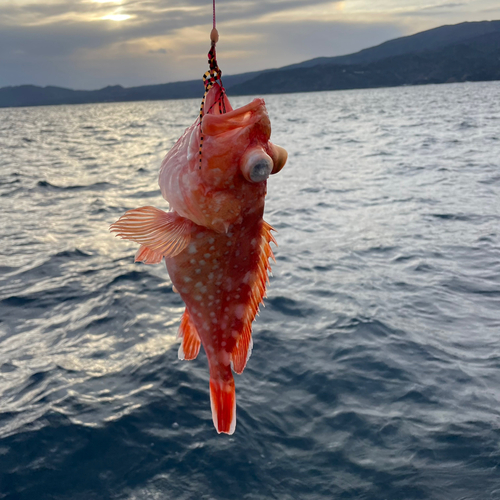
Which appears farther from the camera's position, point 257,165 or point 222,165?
point 222,165

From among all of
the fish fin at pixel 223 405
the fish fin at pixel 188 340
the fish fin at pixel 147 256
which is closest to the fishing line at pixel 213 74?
the fish fin at pixel 147 256

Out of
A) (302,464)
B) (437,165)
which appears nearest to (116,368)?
(302,464)

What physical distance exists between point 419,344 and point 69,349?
17.5 feet

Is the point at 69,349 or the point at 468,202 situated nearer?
the point at 69,349

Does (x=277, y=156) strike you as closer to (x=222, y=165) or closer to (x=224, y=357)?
(x=222, y=165)

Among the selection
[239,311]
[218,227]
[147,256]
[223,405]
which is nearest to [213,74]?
[218,227]

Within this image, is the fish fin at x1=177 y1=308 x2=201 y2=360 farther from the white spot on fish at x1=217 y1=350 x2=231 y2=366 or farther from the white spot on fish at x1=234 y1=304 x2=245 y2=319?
the white spot on fish at x1=234 y1=304 x2=245 y2=319

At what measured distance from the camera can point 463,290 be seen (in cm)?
906

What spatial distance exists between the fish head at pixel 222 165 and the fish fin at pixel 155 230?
0.07m

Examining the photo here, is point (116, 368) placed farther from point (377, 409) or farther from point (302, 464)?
point (377, 409)

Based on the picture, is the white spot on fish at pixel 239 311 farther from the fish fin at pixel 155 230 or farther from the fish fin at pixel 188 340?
the fish fin at pixel 155 230

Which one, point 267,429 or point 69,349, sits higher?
point 69,349

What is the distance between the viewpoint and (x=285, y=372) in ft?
→ 22.3

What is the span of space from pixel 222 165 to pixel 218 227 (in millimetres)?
305
